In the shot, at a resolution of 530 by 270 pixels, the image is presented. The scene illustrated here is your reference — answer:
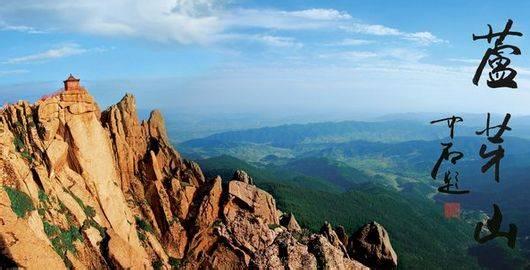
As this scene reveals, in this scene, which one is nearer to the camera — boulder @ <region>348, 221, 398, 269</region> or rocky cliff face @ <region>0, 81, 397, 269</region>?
rocky cliff face @ <region>0, 81, 397, 269</region>

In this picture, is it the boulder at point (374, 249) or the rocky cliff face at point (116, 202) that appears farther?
the boulder at point (374, 249)

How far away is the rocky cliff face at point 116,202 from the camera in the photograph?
53625 mm

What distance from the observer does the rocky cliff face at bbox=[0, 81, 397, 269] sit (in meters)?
53.6

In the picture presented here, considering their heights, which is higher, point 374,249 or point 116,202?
point 116,202

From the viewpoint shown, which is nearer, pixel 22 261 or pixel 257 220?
pixel 22 261

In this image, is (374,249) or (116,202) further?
(116,202)

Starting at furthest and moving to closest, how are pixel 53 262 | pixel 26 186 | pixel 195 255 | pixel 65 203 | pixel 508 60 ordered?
pixel 195 255, pixel 65 203, pixel 26 186, pixel 53 262, pixel 508 60

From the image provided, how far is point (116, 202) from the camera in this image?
67938 millimetres

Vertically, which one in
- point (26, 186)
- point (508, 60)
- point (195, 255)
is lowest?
point (195, 255)

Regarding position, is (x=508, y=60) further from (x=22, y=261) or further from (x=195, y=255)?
(x=195, y=255)

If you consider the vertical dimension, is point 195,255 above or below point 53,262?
below

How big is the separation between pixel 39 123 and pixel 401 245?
132 meters

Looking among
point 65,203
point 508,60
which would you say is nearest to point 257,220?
point 65,203

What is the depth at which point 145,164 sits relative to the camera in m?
77.1
